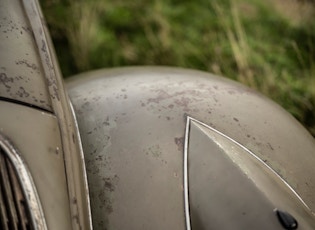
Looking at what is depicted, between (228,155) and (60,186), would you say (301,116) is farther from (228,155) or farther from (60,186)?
(60,186)

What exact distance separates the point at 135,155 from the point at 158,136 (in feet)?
0.28

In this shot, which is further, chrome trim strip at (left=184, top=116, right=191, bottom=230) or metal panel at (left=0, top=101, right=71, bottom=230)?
chrome trim strip at (left=184, top=116, right=191, bottom=230)

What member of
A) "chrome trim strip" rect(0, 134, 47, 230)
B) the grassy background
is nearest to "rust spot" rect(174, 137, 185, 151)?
"chrome trim strip" rect(0, 134, 47, 230)

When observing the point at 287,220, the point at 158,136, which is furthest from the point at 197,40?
the point at 287,220

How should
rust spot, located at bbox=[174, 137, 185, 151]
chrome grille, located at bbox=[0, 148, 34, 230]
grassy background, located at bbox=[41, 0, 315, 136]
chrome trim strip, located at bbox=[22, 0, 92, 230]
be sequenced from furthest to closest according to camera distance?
grassy background, located at bbox=[41, 0, 315, 136] < rust spot, located at bbox=[174, 137, 185, 151] < chrome trim strip, located at bbox=[22, 0, 92, 230] < chrome grille, located at bbox=[0, 148, 34, 230]

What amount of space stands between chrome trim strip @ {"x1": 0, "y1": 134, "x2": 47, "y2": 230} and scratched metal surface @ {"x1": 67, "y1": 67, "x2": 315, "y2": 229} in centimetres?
20

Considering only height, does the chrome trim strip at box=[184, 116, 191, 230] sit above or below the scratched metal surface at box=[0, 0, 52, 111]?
below

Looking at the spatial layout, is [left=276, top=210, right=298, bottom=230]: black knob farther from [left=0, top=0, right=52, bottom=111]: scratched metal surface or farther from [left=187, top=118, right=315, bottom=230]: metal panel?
[left=0, top=0, right=52, bottom=111]: scratched metal surface

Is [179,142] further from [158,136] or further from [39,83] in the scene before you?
[39,83]

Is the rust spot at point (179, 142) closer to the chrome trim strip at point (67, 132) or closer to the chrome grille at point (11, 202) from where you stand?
the chrome trim strip at point (67, 132)

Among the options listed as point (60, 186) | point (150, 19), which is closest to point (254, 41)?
point (150, 19)

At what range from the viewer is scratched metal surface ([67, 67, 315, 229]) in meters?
1.34

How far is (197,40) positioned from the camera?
139 inches

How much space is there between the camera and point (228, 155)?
4.55 feet
